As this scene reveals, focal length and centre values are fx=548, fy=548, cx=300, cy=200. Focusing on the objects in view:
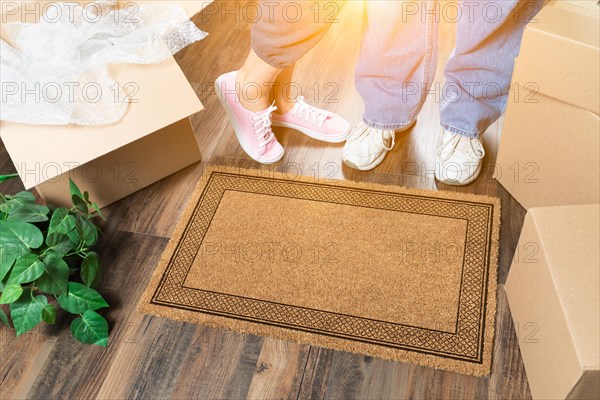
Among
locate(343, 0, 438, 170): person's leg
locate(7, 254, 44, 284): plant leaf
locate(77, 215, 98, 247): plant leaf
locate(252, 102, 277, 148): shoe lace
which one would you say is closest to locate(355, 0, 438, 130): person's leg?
locate(343, 0, 438, 170): person's leg

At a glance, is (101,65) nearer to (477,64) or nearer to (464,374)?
(477,64)

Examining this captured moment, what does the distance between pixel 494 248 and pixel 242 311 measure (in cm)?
52

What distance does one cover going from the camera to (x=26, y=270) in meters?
0.97

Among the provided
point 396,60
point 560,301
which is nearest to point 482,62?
point 396,60

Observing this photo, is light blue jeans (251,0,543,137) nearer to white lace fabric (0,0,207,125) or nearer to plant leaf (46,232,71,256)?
white lace fabric (0,0,207,125)

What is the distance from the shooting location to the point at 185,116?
3.76 ft

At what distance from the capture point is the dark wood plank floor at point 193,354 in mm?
944

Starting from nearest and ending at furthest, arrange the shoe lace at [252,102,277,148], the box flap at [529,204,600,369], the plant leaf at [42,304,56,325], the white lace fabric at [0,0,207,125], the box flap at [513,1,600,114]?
the box flap at [529,204,600,369] < the box flap at [513,1,600,114] < the plant leaf at [42,304,56,325] < the white lace fabric at [0,0,207,125] < the shoe lace at [252,102,277,148]

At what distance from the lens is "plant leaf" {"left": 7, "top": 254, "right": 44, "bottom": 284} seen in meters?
0.96

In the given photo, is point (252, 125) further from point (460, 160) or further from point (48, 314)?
point (48, 314)

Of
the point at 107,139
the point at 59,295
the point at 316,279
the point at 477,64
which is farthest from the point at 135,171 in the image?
the point at 477,64

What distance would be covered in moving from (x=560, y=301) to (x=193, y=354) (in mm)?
625

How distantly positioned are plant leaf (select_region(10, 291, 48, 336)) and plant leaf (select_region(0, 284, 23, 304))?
0.03 metres

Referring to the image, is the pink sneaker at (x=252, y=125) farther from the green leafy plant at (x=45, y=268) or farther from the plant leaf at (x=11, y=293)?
the plant leaf at (x=11, y=293)
